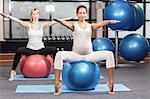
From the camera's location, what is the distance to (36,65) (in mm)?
5211

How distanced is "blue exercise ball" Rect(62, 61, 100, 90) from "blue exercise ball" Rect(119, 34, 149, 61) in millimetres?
2708

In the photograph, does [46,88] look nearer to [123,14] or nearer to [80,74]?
[80,74]

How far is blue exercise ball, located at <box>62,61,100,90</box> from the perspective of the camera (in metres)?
4.15

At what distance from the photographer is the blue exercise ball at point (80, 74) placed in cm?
415

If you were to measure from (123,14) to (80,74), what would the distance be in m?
2.44

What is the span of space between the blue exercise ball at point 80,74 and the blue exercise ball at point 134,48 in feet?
8.89

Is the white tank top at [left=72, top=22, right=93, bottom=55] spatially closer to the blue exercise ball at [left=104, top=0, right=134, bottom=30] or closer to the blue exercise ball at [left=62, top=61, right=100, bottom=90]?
Answer: the blue exercise ball at [left=62, top=61, right=100, bottom=90]

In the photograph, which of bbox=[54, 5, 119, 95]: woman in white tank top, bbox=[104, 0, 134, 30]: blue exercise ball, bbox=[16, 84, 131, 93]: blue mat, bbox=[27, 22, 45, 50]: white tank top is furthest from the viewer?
bbox=[104, 0, 134, 30]: blue exercise ball

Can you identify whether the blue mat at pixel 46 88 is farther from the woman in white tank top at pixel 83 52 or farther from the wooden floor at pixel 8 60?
the wooden floor at pixel 8 60

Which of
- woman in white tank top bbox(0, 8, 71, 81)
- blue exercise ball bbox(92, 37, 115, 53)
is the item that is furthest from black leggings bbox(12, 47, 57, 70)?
blue exercise ball bbox(92, 37, 115, 53)

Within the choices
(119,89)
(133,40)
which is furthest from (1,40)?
(119,89)

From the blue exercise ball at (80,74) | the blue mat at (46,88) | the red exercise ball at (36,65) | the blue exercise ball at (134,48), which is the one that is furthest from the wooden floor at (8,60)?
the blue exercise ball at (80,74)

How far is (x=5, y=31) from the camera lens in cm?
939

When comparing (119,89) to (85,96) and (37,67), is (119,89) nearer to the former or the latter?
(85,96)
